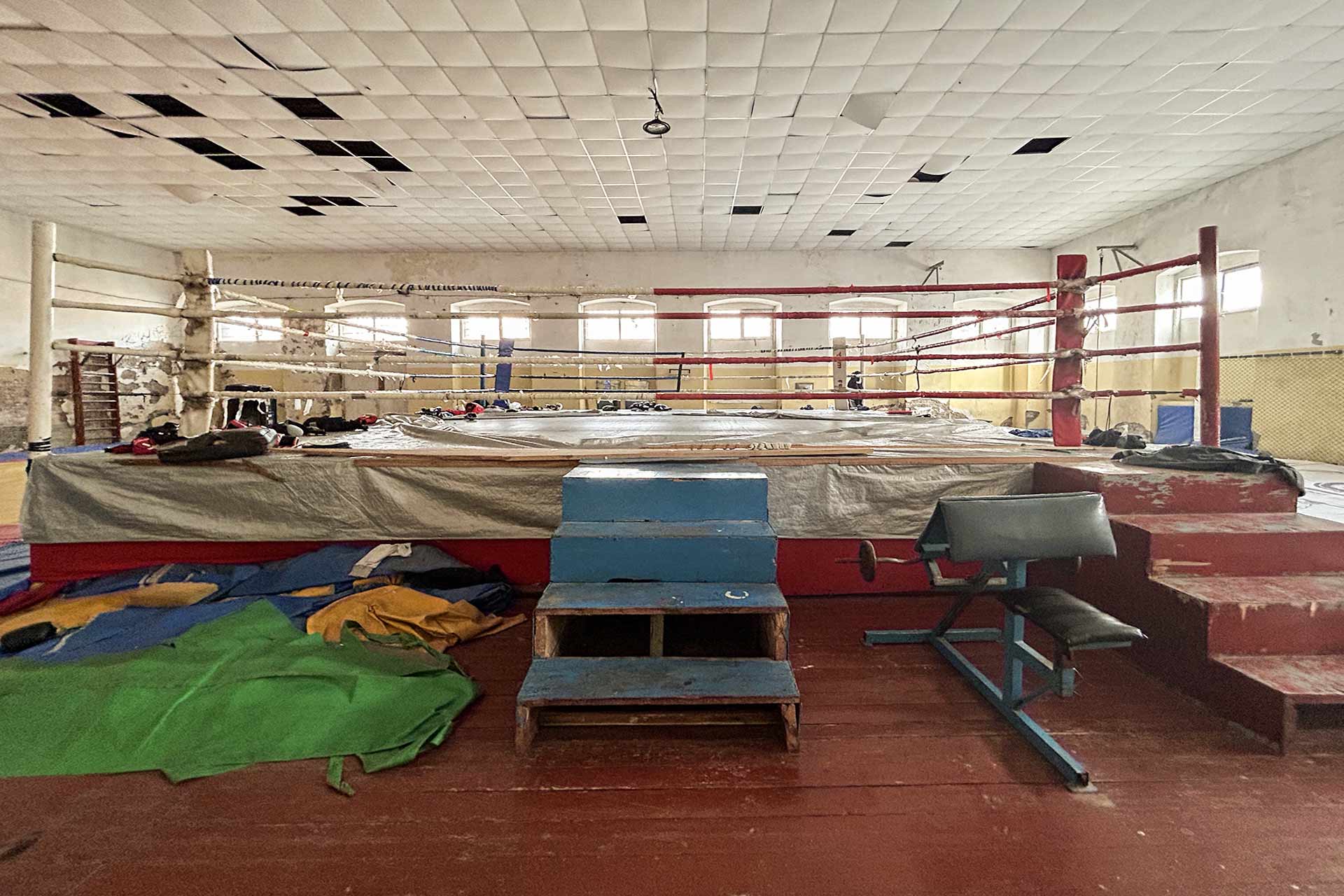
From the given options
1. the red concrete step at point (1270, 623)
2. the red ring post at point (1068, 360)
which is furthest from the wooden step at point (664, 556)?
the red ring post at point (1068, 360)

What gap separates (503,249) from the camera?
444 inches

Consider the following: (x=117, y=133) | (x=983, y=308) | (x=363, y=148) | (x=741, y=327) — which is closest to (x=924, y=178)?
(x=741, y=327)

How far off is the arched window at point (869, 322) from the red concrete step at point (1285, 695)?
10372 millimetres

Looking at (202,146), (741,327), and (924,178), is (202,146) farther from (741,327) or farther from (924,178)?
(924,178)

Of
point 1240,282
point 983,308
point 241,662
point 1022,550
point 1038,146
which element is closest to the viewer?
point 1022,550

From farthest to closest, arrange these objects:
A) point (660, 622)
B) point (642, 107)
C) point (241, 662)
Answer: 1. point (642, 107)
2. point (241, 662)
3. point (660, 622)

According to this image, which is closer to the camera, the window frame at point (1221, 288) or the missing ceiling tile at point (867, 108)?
the missing ceiling tile at point (867, 108)

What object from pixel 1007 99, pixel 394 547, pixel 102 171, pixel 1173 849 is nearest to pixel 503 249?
pixel 102 171

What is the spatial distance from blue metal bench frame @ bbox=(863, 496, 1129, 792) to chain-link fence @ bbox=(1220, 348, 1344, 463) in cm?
772

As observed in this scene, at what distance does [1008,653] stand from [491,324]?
1232 cm

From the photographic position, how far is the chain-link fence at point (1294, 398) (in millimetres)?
6496

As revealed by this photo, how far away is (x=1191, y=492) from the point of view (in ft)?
7.13

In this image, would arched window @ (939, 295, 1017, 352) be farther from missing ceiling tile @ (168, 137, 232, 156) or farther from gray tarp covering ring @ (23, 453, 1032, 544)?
missing ceiling tile @ (168, 137, 232, 156)

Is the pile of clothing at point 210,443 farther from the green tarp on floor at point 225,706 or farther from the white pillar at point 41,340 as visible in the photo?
the green tarp on floor at point 225,706
